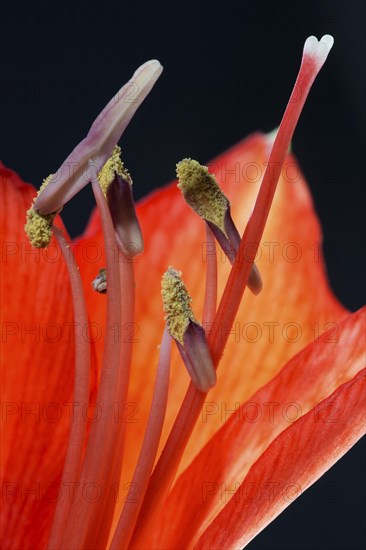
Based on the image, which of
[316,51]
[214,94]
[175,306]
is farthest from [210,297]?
[214,94]

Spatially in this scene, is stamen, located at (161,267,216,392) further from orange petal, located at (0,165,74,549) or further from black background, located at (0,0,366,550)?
black background, located at (0,0,366,550)

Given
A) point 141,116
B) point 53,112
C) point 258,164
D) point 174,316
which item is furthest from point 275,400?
point 141,116

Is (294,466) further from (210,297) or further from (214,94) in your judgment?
(214,94)

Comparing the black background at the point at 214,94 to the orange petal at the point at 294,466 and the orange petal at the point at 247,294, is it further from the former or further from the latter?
the orange petal at the point at 294,466

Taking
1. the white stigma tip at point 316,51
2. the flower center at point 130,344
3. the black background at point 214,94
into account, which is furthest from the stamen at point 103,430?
the black background at point 214,94

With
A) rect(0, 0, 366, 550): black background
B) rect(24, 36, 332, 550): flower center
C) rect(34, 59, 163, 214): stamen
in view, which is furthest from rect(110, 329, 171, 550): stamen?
rect(0, 0, 366, 550): black background

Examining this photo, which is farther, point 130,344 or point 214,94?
point 214,94

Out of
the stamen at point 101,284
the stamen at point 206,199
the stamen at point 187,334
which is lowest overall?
the stamen at point 187,334
